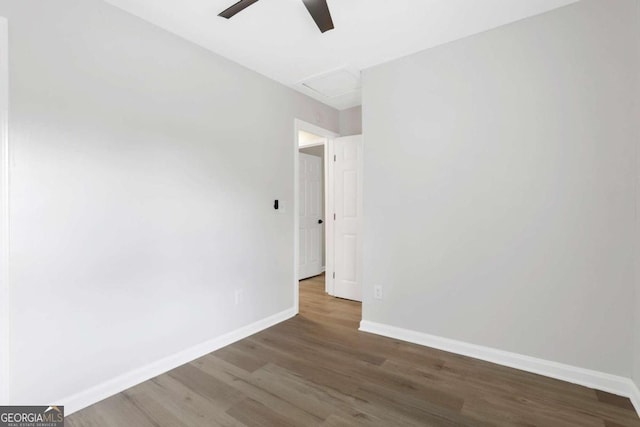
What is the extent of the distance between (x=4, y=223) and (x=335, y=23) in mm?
2336

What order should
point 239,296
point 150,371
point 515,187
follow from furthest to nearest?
point 239,296 → point 515,187 → point 150,371

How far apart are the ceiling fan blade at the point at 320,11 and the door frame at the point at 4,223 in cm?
158

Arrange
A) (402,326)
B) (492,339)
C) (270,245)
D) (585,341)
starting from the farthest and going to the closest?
(270,245)
(402,326)
(492,339)
(585,341)

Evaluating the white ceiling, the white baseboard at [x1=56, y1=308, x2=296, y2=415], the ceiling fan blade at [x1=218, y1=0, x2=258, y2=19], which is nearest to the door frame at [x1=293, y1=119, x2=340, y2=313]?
the white baseboard at [x1=56, y1=308, x2=296, y2=415]

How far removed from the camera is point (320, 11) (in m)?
1.65

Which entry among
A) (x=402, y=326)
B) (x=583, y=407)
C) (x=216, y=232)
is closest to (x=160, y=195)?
(x=216, y=232)

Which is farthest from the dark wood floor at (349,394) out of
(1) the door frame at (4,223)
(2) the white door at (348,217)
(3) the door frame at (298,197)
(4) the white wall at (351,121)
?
(4) the white wall at (351,121)

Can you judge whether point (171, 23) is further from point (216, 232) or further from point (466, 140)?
point (466, 140)

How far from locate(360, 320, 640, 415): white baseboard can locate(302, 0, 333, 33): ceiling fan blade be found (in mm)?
2488

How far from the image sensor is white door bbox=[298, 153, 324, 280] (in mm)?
4859

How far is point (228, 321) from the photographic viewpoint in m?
2.60

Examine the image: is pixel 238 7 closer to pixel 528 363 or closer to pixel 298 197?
pixel 298 197

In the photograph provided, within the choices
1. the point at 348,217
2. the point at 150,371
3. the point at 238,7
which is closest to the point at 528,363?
A: the point at 348,217

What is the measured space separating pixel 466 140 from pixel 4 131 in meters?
2.93
